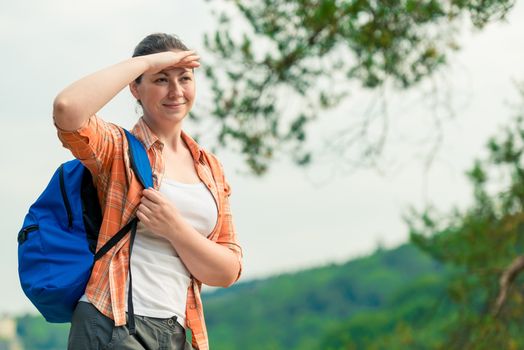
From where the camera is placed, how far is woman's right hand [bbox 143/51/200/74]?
78.7 inches

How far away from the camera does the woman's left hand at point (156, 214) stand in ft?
6.45

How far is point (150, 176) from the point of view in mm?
2021

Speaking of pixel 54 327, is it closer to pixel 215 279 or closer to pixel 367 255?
pixel 367 255

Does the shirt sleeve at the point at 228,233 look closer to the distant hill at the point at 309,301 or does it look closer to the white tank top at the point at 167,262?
the white tank top at the point at 167,262

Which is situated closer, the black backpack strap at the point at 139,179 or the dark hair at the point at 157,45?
the black backpack strap at the point at 139,179

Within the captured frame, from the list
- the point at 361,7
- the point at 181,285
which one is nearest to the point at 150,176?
the point at 181,285

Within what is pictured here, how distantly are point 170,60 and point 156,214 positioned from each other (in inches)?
13.4

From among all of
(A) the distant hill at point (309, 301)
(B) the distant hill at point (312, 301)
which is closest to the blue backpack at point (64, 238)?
(B) the distant hill at point (312, 301)

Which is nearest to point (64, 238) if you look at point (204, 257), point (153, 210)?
point (153, 210)

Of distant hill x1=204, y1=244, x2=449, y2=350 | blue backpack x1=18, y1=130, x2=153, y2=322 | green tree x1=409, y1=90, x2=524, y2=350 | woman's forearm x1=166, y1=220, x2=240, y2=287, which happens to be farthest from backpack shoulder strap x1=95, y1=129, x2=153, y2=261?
distant hill x1=204, y1=244, x2=449, y2=350

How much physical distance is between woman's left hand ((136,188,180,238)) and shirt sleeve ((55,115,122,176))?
11 centimetres

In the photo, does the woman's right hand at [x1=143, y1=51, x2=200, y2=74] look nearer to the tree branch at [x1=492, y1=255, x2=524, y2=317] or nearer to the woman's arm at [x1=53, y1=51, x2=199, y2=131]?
the woman's arm at [x1=53, y1=51, x2=199, y2=131]

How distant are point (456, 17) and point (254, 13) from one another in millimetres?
1287

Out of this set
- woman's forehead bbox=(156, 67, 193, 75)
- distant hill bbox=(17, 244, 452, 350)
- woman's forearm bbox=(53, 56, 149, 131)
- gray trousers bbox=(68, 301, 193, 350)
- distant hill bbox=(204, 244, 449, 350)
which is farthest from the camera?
distant hill bbox=(204, 244, 449, 350)
